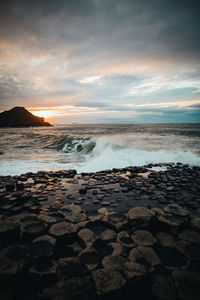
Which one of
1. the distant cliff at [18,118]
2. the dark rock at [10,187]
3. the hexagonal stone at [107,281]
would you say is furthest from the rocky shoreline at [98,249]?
the distant cliff at [18,118]

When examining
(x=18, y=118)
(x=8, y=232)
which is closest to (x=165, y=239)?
(x=8, y=232)

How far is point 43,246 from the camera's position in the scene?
2.75 m

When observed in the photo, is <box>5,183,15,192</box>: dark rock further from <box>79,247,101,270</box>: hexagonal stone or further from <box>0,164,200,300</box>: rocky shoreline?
<box>79,247,101,270</box>: hexagonal stone

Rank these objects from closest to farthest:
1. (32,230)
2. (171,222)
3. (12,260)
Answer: (12,260) < (32,230) < (171,222)

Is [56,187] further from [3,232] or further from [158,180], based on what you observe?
[158,180]

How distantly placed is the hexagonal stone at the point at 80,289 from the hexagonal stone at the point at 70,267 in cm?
14

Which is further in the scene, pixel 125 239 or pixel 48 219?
pixel 48 219

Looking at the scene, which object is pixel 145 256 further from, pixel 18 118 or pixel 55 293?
pixel 18 118

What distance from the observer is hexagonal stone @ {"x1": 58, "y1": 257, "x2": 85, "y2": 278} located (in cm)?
232

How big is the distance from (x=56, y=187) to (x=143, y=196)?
11.1ft

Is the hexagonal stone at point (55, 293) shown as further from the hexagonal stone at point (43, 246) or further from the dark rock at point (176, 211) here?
the dark rock at point (176, 211)

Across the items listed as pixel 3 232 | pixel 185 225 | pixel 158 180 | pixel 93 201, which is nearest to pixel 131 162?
pixel 158 180

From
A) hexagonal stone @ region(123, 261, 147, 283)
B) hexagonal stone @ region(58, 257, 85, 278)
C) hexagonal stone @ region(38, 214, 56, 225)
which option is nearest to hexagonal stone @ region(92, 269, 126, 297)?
hexagonal stone @ region(123, 261, 147, 283)

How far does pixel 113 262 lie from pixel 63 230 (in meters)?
1.19
